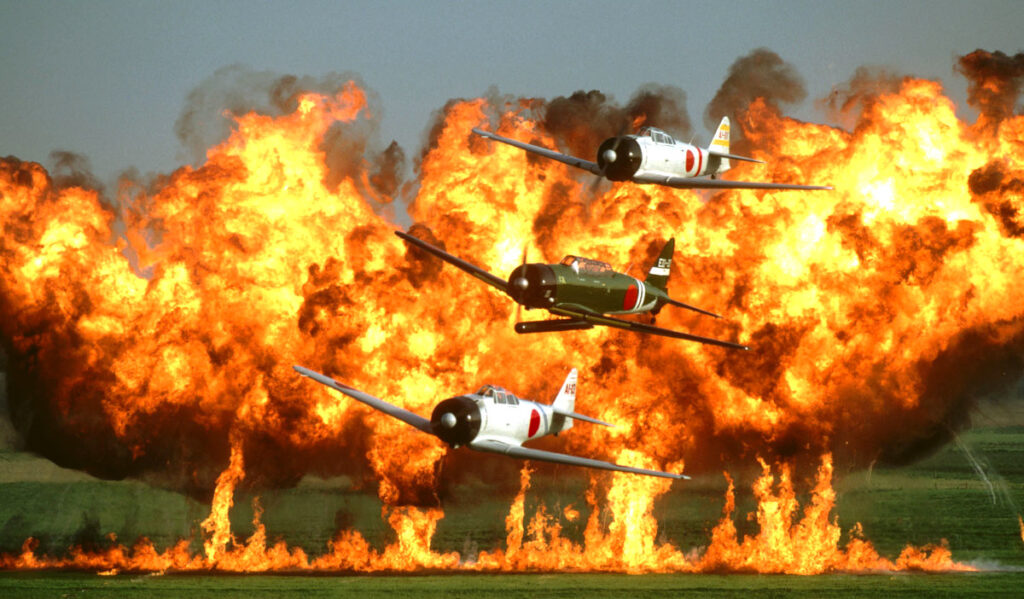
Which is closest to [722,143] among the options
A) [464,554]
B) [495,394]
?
[495,394]

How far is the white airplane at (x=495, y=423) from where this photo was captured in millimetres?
90250

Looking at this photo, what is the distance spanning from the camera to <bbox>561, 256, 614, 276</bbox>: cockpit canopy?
3755 inches

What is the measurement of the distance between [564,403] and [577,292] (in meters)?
14.8

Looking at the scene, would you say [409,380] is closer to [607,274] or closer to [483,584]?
[483,584]

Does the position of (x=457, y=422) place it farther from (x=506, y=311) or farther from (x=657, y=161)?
(x=506, y=311)

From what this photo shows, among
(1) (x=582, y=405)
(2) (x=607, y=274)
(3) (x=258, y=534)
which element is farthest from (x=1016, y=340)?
(3) (x=258, y=534)

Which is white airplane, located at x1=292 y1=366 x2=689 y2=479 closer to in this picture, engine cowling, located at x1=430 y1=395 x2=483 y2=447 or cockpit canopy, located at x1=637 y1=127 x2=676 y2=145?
engine cowling, located at x1=430 y1=395 x2=483 y2=447

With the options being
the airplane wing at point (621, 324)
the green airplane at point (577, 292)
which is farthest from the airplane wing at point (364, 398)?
the airplane wing at point (621, 324)

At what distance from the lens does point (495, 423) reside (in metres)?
93.0

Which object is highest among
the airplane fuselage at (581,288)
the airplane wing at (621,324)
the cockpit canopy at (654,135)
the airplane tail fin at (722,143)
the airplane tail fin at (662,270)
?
the airplane tail fin at (722,143)

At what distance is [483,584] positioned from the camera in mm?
120500

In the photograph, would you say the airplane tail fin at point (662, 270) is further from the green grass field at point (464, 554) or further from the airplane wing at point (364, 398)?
the green grass field at point (464, 554)

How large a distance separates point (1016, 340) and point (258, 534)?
6841 cm

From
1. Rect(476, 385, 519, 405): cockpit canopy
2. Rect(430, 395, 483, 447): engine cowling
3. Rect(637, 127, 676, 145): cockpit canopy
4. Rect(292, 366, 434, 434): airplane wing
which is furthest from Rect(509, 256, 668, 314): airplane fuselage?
Rect(292, 366, 434, 434): airplane wing
